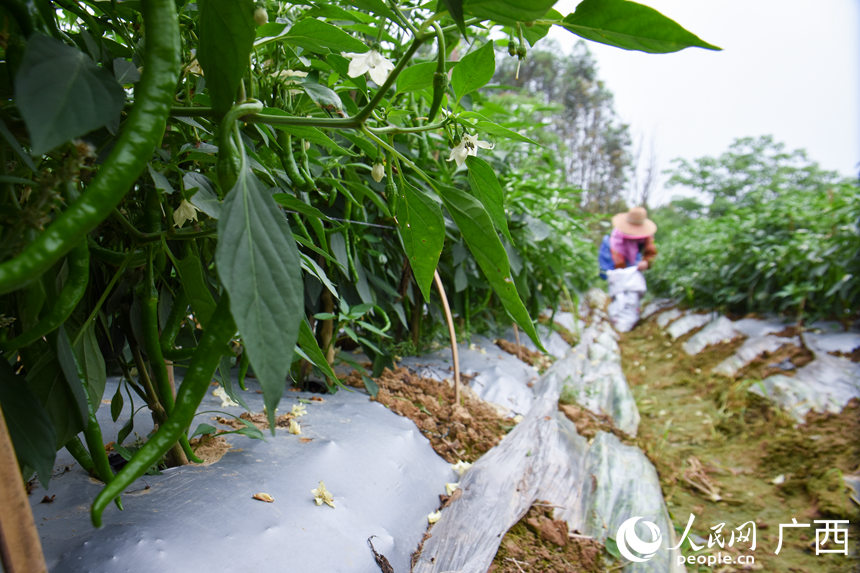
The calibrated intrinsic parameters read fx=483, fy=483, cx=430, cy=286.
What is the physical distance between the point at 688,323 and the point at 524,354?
9.66ft

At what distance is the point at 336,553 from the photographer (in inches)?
26.7

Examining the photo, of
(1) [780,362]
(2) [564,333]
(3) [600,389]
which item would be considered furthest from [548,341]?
(1) [780,362]

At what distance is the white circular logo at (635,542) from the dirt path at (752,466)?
0.92 ft

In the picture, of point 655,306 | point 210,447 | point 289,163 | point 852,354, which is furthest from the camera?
point 655,306

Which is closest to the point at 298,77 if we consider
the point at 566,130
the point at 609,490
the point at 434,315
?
the point at 434,315

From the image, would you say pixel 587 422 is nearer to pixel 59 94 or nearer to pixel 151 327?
pixel 151 327

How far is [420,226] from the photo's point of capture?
495 millimetres

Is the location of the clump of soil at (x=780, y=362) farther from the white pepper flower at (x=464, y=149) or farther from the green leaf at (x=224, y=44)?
the green leaf at (x=224, y=44)

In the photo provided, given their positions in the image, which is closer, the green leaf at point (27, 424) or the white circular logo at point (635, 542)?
the green leaf at point (27, 424)

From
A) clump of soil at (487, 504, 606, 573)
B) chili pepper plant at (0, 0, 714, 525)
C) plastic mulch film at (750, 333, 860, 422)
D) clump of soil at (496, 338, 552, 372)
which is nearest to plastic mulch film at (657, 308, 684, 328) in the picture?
plastic mulch film at (750, 333, 860, 422)

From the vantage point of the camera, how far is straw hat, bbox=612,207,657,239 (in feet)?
17.3

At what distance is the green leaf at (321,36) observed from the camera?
48 cm

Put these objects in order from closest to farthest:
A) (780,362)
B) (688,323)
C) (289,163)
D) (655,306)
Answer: (289,163), (780,362), (688,323), (655,306)

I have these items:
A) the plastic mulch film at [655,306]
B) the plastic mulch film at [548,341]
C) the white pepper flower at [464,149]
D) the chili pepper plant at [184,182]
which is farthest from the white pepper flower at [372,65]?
the plastic mulch film at [655,306]
